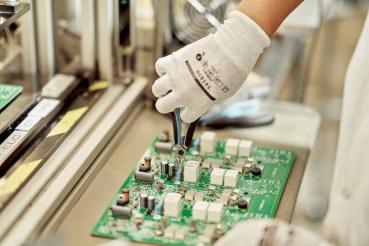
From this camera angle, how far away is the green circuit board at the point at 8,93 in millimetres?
1807

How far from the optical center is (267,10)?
1.58 m

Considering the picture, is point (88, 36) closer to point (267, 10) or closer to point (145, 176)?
point (145, 176)

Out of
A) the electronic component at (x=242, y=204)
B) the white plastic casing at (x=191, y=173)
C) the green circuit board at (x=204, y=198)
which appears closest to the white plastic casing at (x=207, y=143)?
the green circuit board at (x=204, y=198)

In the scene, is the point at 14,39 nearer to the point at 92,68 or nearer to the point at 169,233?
the point at 92,68

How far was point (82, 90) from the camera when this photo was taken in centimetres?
200

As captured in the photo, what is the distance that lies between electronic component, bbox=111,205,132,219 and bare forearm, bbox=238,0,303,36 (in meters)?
0.46

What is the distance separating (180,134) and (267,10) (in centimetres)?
34

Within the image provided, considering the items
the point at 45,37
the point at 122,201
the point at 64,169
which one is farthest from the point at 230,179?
the point at 45,37

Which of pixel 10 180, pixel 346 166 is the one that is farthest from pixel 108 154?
pixel 346 166

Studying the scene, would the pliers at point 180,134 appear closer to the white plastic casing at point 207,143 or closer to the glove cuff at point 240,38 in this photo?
the white plastic casing at point 207,143

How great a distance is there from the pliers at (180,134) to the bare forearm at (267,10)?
27 cm

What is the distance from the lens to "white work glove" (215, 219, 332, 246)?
1417 mm

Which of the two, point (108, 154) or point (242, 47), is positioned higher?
point (242, 47)

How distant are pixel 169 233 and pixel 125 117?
1.77 ft
